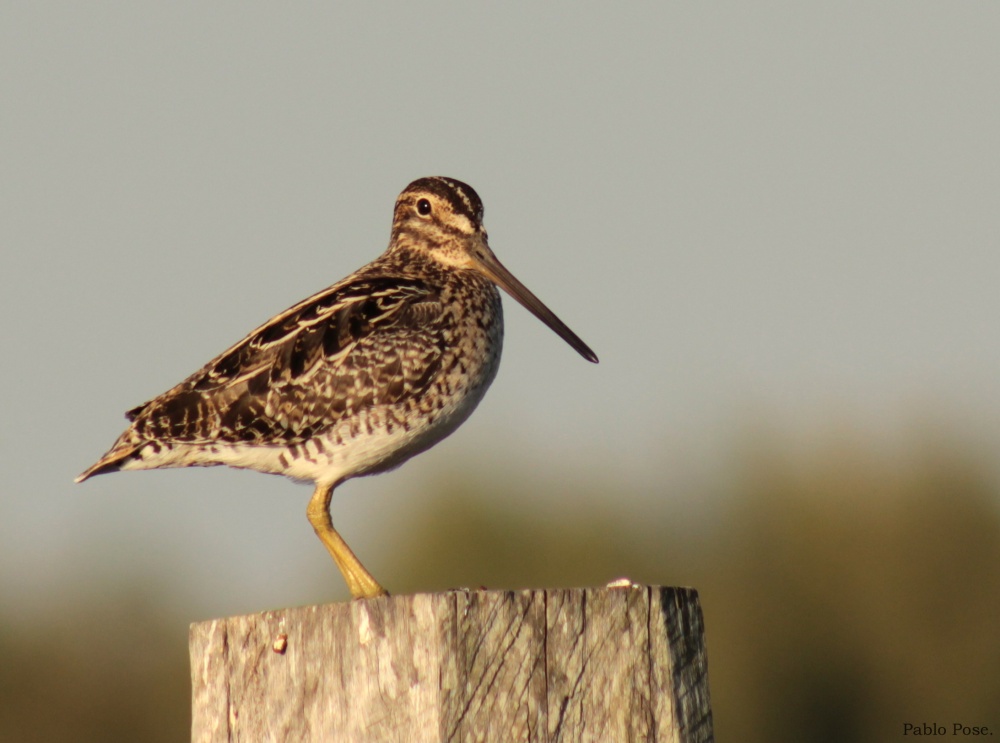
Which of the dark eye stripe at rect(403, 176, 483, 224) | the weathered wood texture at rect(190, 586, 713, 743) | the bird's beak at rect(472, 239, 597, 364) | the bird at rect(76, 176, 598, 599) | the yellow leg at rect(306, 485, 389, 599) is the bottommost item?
the weathered wood texture at rect(190, 586, 713, 743)

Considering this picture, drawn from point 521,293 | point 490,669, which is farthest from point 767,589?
point 490,669

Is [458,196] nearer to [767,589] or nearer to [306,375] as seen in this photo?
[306,375]

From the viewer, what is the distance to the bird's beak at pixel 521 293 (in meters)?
9.50

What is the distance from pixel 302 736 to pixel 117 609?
834 inches

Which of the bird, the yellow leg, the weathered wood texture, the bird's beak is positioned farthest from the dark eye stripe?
the weathered wood texture

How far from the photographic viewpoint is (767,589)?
27.1 metres

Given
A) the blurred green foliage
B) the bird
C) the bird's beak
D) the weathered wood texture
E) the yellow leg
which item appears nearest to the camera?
the weathered wood texture

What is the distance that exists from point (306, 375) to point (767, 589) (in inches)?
769

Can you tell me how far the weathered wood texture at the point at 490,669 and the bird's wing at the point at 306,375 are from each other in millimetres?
3066

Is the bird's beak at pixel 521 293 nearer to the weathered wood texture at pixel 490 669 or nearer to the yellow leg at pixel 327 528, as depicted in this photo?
the yellow leg at pixel 327 528

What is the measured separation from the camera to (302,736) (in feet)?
17.3

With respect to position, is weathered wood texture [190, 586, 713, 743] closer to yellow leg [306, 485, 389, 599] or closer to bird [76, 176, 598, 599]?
bird [76, 176, 598, 599]

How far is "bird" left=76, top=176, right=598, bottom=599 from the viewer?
27.7 ft

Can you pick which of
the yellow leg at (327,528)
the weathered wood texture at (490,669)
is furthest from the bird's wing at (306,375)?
the weathered wood texture at (490,669)
